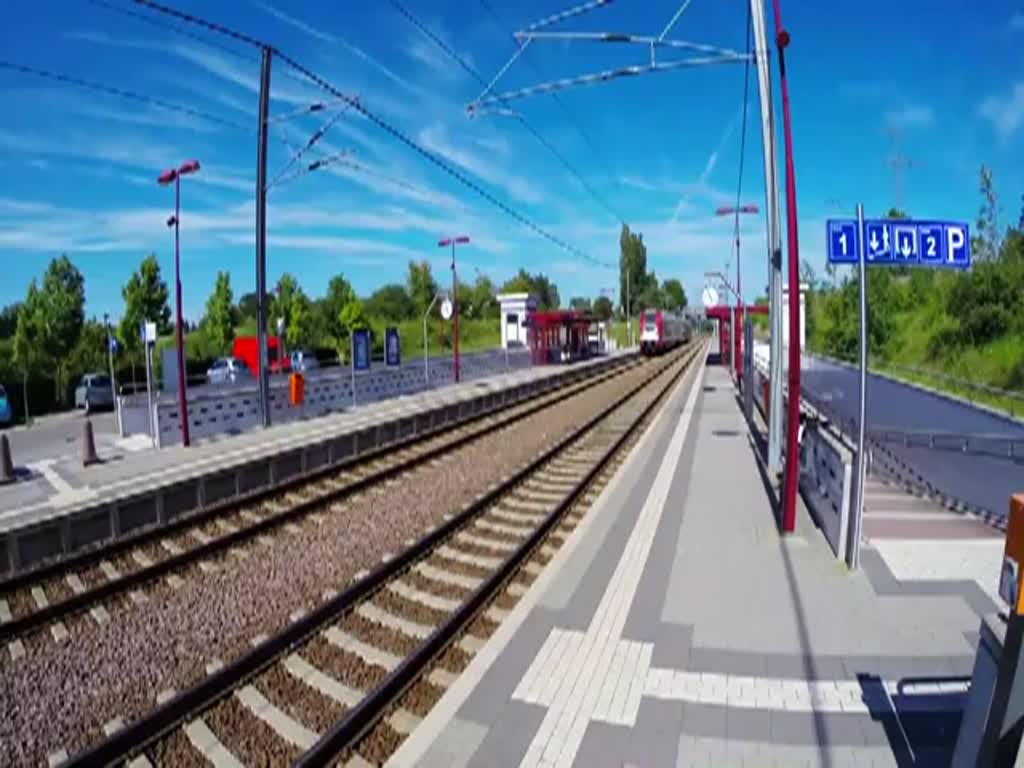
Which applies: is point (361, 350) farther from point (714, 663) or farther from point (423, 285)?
point (423, 285)

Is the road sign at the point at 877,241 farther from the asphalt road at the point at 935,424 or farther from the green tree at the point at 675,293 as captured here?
the green tree at the point at 675,293

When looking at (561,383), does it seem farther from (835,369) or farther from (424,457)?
(424,457)

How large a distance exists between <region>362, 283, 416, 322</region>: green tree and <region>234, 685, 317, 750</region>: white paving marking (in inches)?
3115

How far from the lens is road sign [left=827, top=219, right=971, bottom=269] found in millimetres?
6375

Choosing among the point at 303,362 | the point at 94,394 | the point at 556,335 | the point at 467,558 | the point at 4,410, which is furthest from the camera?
the point at 556,335

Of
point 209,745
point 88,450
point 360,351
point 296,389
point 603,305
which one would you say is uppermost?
point 603,305

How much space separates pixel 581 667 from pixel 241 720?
2.48 m

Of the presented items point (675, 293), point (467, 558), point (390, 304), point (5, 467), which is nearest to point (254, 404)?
point (5, 467)

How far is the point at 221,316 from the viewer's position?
49125 millimetres

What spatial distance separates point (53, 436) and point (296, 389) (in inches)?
289

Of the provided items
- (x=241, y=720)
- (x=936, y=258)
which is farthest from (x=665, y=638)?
(x=936, y=258)

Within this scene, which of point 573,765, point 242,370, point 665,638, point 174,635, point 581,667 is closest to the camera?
point 573,765

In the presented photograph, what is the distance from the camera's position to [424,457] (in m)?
14.2

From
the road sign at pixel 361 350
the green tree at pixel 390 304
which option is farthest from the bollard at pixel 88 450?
the green tree at pixel 390 304
